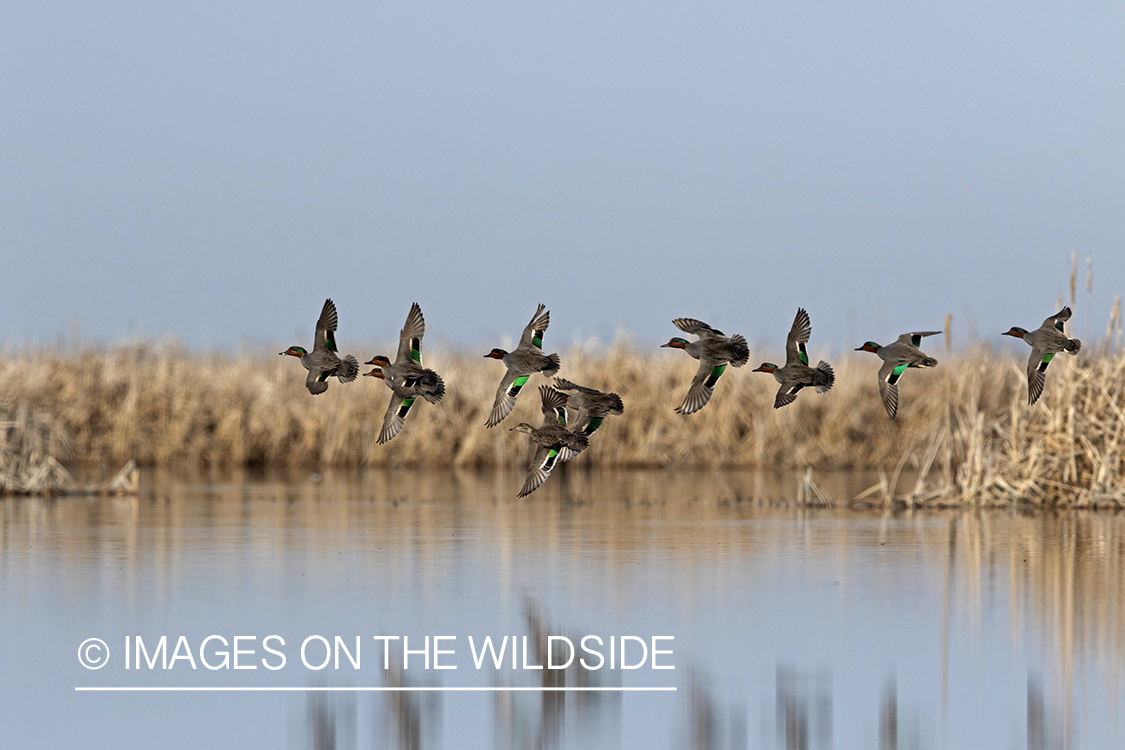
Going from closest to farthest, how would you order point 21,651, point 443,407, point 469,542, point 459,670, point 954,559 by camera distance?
point 459,670 → point 21,651 → point 954,559 → point 469,542 → point 443,407

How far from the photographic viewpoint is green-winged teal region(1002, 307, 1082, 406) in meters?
4.93

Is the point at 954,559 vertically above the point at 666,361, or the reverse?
the point at 666,361

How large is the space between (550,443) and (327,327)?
0.95 metres

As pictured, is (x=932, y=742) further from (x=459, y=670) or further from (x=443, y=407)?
(x=443, y=407)

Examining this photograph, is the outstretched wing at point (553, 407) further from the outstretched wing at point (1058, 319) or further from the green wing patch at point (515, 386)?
the outstretched wing at point (1058, 319)

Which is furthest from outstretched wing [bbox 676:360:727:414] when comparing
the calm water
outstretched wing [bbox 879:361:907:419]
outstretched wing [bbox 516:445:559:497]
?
the calm water

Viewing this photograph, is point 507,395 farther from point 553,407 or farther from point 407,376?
point 553,407

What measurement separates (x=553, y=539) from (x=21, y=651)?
5.81 m

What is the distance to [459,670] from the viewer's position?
722cm

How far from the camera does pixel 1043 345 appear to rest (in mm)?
5047

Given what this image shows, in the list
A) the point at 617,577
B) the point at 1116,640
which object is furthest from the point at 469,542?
the point at 1116,640

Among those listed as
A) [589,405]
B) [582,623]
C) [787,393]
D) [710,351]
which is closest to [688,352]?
[710,351]

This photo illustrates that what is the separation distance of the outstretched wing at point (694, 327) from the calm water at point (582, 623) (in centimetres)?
186

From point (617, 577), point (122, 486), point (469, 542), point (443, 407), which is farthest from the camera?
point (443, 407)
